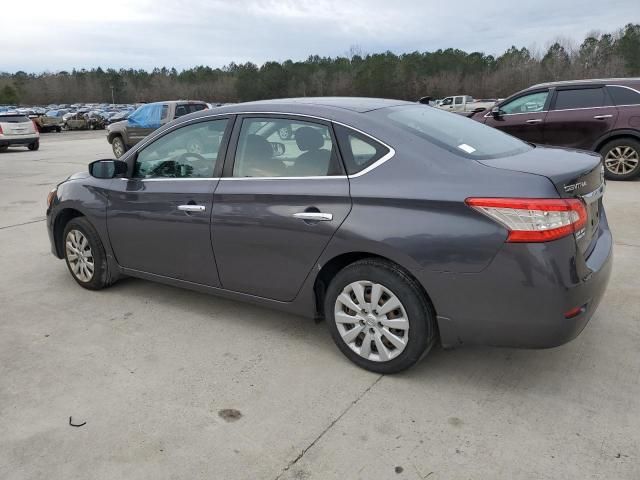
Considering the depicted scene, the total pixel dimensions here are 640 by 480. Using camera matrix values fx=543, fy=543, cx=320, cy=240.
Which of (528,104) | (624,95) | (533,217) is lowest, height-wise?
(533,217)

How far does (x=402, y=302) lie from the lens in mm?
2979

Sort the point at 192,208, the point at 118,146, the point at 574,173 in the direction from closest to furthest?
the point at 574,173, the point at 192,208, the point at 118,146

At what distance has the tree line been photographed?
2785 inches

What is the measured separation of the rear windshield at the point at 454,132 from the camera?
3.15 meters

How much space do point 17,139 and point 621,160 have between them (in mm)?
19166

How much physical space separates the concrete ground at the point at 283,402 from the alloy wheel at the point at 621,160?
18.6 feet

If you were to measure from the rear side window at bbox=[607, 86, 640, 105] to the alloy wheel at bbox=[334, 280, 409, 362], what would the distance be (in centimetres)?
798

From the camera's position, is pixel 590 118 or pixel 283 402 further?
pixel 590 118

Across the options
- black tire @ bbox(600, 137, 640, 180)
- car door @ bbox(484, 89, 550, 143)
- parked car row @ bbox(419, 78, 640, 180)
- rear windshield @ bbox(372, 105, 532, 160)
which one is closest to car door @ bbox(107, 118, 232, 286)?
rear windshield @ bbox(372, 105, 532, 160)

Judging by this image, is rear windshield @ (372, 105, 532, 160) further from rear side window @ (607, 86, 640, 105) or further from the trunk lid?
rear side window @ (607, 86, 640, 105)

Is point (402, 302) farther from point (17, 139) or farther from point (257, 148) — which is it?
point (17, 139)

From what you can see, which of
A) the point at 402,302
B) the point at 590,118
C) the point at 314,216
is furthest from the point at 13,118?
the point at 402,302

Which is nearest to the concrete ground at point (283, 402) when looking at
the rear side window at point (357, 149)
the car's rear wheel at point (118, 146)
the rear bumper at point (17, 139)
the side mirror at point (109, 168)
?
the side mirror at point (109, 168)

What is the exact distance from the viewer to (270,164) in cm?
354
